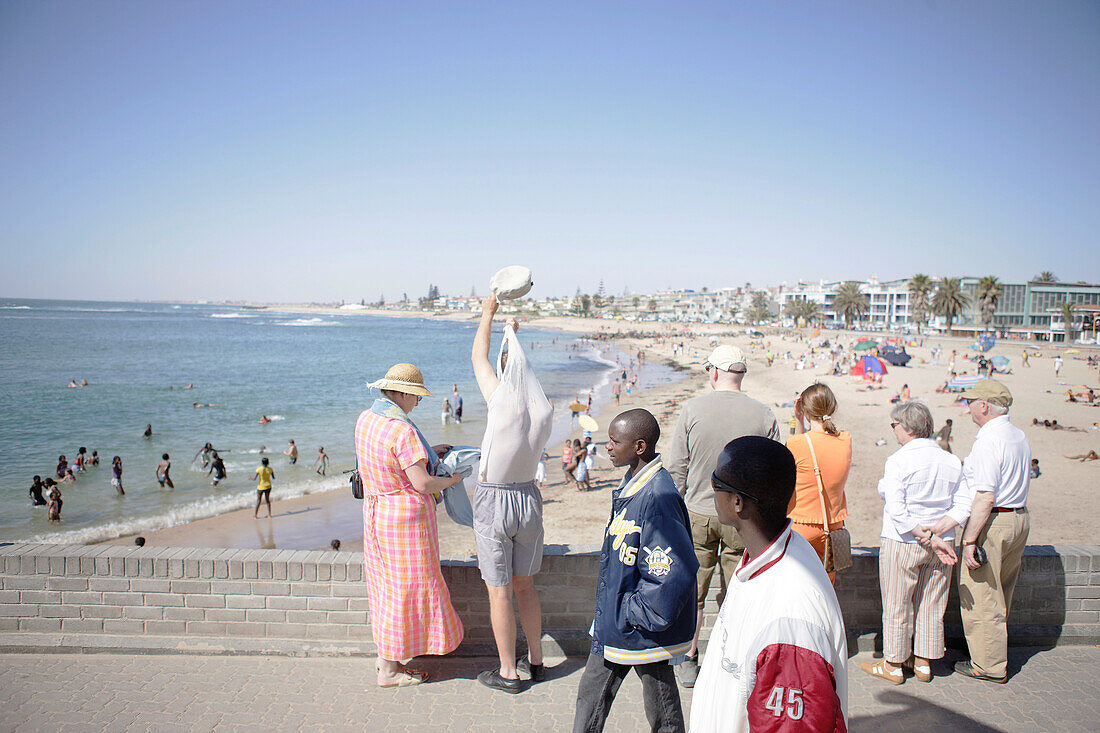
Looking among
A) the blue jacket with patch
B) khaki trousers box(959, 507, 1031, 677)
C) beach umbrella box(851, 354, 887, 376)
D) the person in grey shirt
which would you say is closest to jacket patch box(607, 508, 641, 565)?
the blue jacket with patch

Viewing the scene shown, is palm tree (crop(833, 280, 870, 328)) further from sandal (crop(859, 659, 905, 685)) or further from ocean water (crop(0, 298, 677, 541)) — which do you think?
sandal (crop(859, 659, 905, 685))

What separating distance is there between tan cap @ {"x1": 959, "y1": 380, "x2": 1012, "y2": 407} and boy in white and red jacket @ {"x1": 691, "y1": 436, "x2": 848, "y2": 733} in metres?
2.86

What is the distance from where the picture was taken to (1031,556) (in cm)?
419

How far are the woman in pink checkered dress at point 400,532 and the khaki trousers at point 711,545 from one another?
4.93 ft

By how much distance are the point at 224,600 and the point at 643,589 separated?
123 inches

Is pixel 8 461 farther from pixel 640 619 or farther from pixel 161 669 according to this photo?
pixel 640 619

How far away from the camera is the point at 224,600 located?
158 inches

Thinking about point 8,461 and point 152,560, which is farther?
point 8,461

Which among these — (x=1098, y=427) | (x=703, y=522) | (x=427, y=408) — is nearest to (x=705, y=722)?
(x=703, y=522)

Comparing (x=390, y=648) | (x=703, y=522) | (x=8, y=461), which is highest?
(x=703, y=522)

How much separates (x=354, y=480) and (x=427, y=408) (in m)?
28.3

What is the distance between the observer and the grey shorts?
11.0 ft

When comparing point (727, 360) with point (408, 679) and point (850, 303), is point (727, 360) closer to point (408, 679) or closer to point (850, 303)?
point (408, 679)

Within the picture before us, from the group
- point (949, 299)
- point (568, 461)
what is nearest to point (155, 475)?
point (568, 461)
